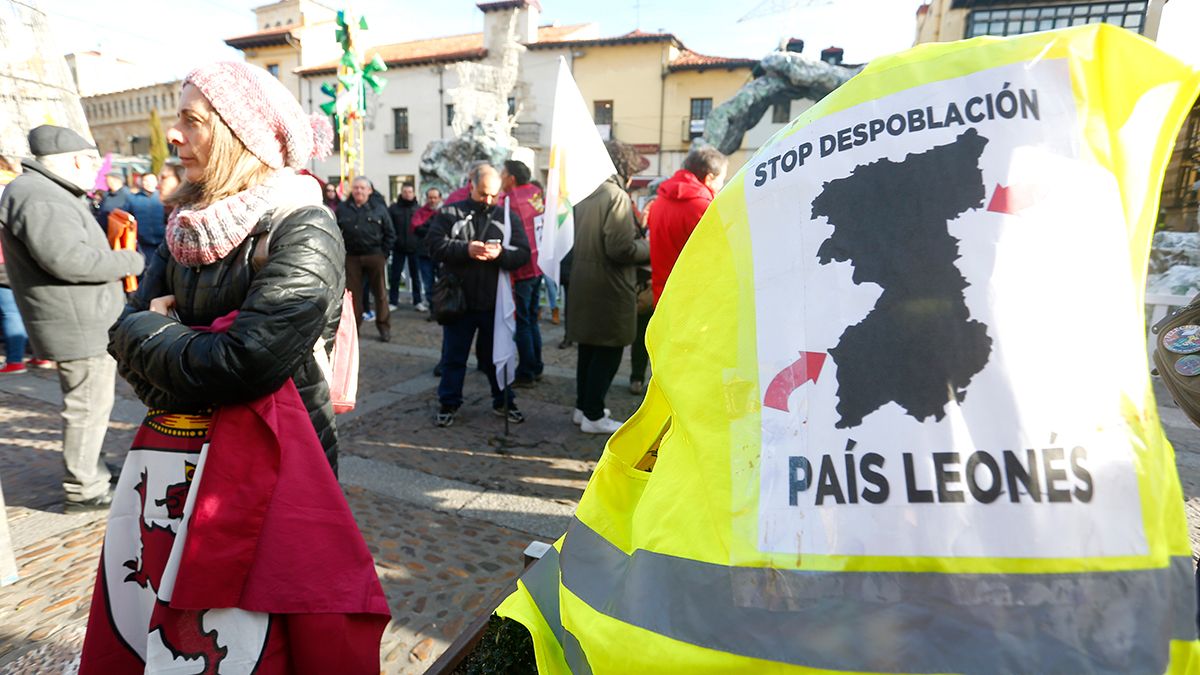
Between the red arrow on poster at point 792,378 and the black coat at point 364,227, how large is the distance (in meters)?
7.48

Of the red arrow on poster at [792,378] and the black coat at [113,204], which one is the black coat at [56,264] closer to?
the red arrow on poster at [792,378]

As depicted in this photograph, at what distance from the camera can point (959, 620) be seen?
650mm

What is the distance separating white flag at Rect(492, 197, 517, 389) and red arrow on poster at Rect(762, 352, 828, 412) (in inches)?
149

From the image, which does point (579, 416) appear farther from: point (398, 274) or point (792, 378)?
point (398, 274)

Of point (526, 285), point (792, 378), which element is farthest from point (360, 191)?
point (792, 378)

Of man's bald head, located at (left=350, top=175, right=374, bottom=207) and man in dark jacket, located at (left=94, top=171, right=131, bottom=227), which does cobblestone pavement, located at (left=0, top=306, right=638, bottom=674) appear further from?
man in dark jacket, located at (left=94, top=171, right=131, bottom=227)

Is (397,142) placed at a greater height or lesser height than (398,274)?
greater

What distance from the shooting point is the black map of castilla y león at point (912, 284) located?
0.69 meters

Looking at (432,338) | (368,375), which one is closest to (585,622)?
(368,375)

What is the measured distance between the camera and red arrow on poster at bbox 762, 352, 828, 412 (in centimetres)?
74

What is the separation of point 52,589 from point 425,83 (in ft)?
113

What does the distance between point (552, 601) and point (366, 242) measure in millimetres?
7199

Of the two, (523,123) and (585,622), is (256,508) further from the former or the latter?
(523,123)

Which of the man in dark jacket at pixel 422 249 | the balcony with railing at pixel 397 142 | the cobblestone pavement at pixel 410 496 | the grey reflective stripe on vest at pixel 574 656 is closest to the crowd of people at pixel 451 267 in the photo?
the cobblestone pavement at pixel 410 496
